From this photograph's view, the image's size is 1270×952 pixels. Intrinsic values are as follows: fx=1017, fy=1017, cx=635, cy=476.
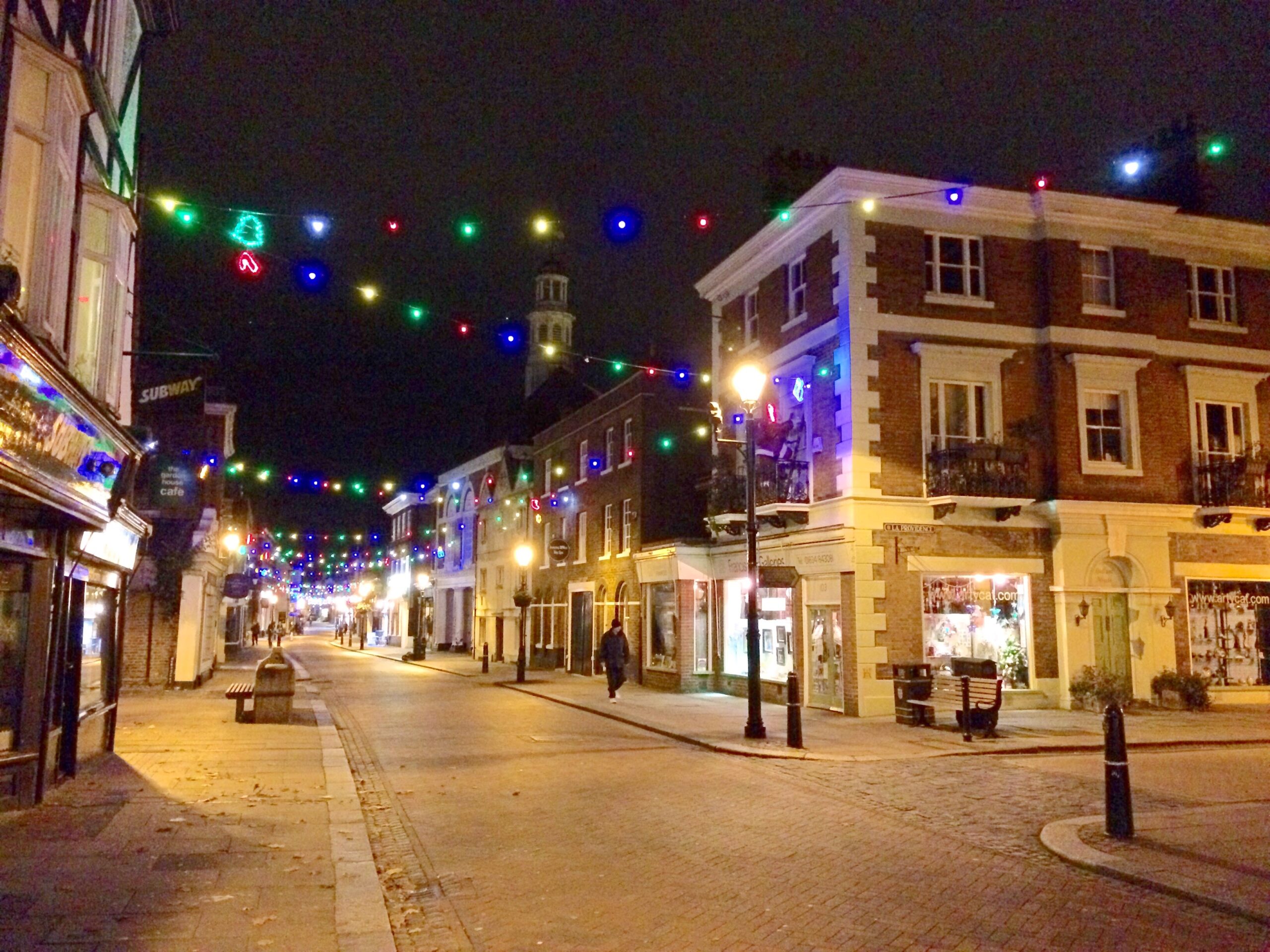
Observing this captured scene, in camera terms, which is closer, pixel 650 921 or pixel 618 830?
pixel 650 921

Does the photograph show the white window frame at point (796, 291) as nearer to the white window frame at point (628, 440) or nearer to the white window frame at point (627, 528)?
the white window frame at point (628, 440)

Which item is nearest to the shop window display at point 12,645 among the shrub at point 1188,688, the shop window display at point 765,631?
the shop window display at point 765,631

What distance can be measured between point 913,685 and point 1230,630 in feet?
26.9

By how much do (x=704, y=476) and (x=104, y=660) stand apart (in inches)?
698

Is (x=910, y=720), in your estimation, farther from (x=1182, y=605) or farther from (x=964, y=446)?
(x=1182, y=605)

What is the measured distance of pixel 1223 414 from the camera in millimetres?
21188

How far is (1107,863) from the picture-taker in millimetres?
7508

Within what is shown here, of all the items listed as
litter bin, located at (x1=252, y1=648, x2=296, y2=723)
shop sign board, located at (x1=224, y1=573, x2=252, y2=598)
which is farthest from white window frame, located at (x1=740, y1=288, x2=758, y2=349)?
shop sign board, located at (x1=224, y1=573, x2=252, y2=598)

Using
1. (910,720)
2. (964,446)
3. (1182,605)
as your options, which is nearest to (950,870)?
(910,720)

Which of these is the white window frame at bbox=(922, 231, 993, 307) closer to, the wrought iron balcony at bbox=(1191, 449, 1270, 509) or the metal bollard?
the wrought iron balcony at bbox=(1191, 449, 1270, 509)

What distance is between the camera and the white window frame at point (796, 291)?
21000mm

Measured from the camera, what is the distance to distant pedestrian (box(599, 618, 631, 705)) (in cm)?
2230

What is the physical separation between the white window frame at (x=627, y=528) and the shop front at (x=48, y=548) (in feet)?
59.0

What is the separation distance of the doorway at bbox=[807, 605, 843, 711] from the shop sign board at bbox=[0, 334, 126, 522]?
12923 millimetres
